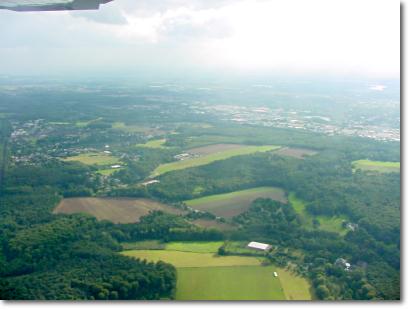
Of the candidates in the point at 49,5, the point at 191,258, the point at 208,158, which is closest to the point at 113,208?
the point at 191,258

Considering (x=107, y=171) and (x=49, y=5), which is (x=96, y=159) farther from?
(x=49, y=5)

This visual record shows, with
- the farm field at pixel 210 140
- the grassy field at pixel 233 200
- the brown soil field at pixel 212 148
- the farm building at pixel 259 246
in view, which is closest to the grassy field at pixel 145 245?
the farm building at pixel 259 246

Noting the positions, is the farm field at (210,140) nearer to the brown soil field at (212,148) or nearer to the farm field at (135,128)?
the brown soil field at (212,148)

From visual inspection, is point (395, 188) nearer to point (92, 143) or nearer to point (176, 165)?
point (176, 165)

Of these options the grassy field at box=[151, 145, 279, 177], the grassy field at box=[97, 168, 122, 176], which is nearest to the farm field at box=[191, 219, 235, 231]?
the grassy field at box=[151, 145, 279, 177]

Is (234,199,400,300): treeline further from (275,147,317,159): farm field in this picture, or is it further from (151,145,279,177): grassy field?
(275,147,317,159): farm field
